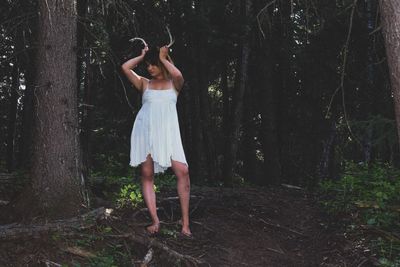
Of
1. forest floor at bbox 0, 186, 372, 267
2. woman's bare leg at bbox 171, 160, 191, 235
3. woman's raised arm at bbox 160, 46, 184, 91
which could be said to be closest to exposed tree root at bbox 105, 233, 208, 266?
forest floor at bbox 0, 186, 372, 267

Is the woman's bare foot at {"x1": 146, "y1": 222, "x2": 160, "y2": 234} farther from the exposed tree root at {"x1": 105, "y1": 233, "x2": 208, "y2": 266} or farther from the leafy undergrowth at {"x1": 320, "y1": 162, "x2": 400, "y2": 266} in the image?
the leafy undergrowth at {"x1": 320, "y1": 162, "x2": 400, "y2": 266}

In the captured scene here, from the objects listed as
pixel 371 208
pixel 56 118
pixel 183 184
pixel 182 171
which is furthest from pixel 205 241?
pixel 371 208

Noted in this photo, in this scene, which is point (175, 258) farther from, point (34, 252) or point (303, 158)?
point (303, 158)

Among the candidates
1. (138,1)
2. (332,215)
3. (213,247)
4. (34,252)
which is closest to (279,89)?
(138,1)

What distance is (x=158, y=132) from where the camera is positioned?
6.14 metres

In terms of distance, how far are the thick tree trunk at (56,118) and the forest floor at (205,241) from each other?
0.51 metres

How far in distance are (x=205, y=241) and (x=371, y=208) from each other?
8.69 feet

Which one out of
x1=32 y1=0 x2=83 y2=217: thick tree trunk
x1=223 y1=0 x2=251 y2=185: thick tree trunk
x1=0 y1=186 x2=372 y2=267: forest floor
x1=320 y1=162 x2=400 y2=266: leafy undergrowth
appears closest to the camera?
x1=0 y1=186 x2=372 y2=267: forest floor

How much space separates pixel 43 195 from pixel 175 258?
1703mm

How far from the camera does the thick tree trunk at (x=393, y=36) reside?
4.84m

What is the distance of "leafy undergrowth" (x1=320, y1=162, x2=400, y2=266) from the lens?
6109 millimetres

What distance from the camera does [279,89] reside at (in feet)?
56.1

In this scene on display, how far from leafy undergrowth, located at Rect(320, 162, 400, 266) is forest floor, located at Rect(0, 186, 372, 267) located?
22cm

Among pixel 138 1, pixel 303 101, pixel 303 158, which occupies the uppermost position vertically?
pixel 138 1
